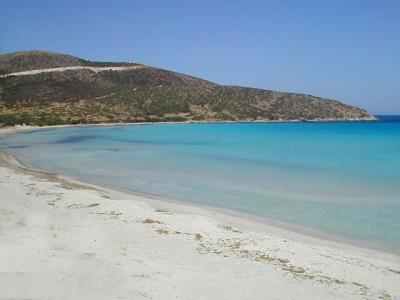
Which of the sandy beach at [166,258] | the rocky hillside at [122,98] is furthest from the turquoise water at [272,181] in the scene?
the rocky hillside at [122,98]

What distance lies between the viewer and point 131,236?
934 centimetres

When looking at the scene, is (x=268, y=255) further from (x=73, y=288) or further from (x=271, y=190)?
(x=271, y=190)

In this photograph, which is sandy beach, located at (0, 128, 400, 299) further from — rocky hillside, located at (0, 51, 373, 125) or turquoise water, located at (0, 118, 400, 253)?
rocky hillside, located at (0, 51, 373, 125)

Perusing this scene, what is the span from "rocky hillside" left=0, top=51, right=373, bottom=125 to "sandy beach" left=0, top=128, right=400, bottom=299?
55.4m

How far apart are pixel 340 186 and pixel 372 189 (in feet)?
3.96

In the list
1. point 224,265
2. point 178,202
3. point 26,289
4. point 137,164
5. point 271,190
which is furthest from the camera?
point 137,164

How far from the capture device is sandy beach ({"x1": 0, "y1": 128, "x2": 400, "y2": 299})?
6.66 meters

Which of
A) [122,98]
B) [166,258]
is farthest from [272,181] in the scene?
[122,98]

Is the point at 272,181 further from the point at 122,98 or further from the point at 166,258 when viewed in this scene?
the point at 122,98

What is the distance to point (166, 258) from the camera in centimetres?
805

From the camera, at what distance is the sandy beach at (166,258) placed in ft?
21.8

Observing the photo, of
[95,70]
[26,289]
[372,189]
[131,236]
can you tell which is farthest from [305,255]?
[95,70]

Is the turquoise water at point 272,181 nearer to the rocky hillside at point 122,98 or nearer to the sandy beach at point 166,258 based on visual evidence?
the sandy beach at point 166,258

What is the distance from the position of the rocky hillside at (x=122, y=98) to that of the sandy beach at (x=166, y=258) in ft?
182
